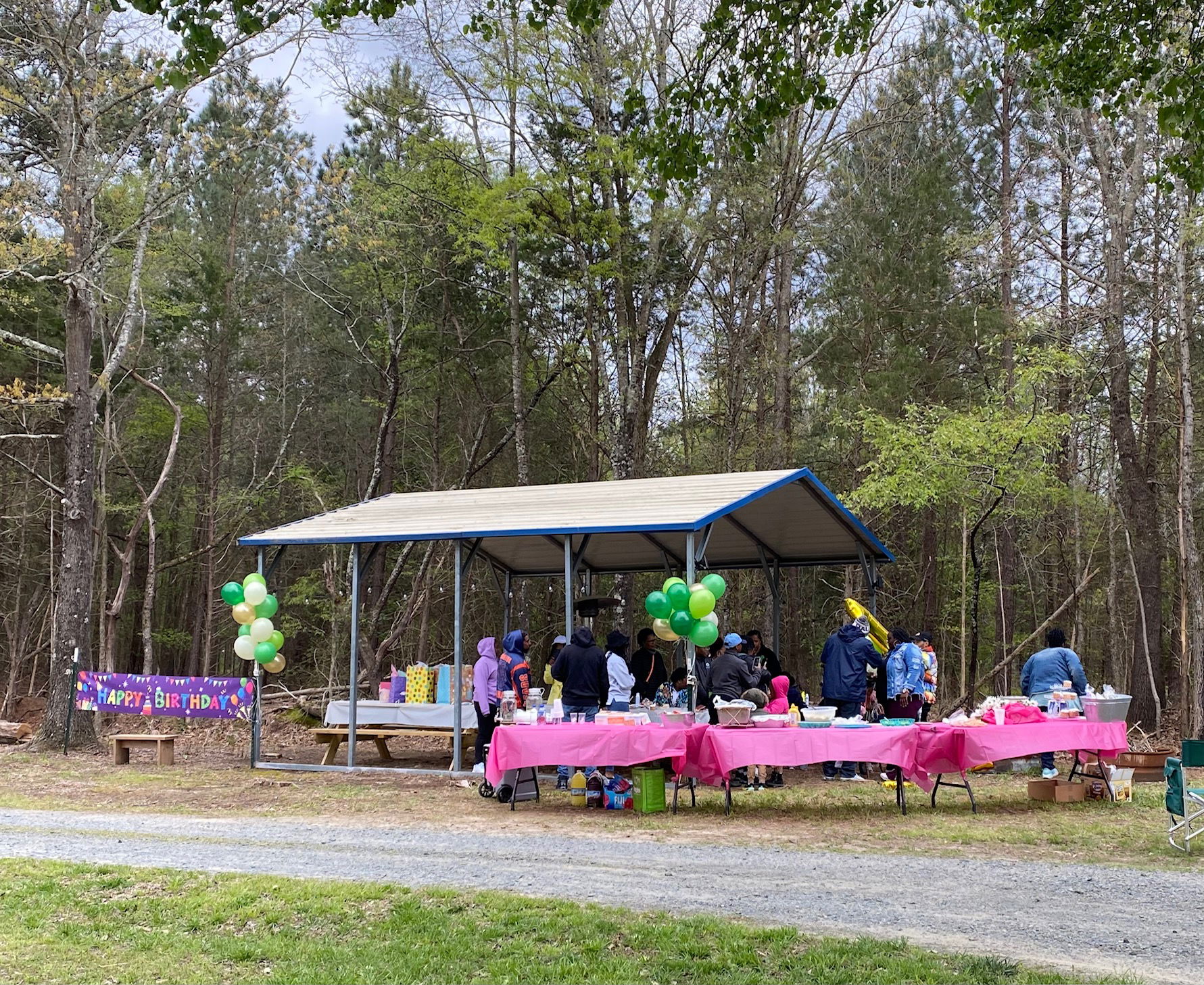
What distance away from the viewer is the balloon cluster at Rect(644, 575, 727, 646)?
1037cm

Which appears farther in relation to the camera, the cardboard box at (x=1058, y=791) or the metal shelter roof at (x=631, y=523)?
the metal shelter roof at (x=631, y=523)

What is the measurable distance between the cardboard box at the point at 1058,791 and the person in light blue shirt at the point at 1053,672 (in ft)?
2.46

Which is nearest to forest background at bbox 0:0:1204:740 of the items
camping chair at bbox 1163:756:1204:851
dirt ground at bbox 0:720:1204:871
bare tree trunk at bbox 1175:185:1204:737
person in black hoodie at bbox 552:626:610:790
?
bare tree trunk at bbox 1175:185:1204:737

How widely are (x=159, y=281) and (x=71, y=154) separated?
7.53m

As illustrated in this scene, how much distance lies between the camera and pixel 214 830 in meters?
8.80

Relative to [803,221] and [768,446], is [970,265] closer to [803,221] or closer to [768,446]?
[803,221]

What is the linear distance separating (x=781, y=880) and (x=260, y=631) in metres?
8.17

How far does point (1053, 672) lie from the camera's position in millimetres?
11297

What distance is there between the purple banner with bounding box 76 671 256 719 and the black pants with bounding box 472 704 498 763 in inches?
131

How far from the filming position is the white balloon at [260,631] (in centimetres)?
1304

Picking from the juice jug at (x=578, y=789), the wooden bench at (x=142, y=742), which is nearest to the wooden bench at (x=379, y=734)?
the wooden bench at (x=142, y=742)

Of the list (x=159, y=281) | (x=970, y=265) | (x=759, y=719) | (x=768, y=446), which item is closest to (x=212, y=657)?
(x=159, y=281)

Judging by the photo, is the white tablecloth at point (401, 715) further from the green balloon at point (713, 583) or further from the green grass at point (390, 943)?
the green grass at point (390, 943)

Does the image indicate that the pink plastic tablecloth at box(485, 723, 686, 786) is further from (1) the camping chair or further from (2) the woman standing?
(1) the camping chair
